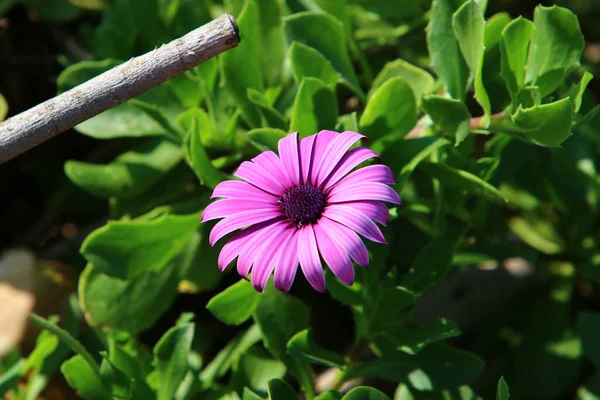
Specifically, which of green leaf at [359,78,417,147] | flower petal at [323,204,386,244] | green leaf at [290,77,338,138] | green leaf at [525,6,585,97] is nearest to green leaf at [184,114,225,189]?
green leaf at [290,77,338,138]

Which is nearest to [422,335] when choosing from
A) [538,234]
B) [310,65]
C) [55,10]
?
[310,65]

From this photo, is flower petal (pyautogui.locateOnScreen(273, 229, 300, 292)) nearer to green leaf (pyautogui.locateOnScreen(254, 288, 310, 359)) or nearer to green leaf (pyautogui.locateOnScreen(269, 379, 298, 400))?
green leaf (pyautogui.locateOnScreen(269, 379, 298, 400))

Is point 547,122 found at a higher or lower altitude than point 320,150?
lower

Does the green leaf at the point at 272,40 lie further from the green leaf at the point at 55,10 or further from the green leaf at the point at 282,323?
the green leaf at the point at 55,10

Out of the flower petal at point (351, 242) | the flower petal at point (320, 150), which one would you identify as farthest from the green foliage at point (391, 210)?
the flower petal at point (351, 242)

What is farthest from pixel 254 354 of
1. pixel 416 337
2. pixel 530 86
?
pixel 530 86

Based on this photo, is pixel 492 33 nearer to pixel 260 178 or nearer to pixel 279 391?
pixel 260 178
